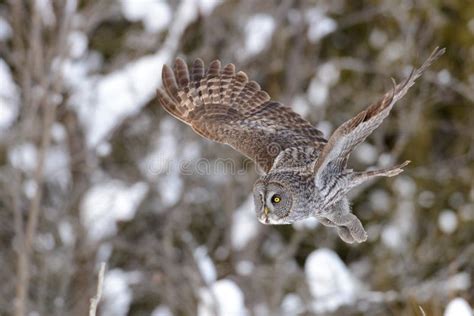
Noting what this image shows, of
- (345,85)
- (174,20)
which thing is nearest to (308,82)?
(345,85)

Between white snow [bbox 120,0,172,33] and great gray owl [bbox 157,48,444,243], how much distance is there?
4.09m

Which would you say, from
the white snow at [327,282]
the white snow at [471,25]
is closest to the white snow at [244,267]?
the white snow at [327,282]

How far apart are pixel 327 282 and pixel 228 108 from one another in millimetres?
3242

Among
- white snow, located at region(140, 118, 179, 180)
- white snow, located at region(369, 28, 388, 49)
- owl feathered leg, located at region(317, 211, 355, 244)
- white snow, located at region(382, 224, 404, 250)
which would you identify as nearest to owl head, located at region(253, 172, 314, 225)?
owl feathered leg, located at region(317, 211, 355, 244)

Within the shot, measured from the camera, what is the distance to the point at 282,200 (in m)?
4.68

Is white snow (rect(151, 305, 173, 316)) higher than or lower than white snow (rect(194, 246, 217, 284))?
higher

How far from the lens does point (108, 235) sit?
32.9ft

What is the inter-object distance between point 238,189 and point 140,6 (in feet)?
8.00

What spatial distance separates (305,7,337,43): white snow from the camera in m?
10.6

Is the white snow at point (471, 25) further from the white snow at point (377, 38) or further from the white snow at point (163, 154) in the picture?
the white snow at point (163, 154)

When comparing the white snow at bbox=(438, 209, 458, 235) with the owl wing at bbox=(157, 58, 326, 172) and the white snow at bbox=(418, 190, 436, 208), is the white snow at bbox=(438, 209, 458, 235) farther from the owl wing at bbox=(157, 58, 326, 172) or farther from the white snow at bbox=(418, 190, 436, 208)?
the owl wing at bbox=(157, 58, 326, 172)

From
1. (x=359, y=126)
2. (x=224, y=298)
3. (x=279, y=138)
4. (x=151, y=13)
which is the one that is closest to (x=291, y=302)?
(x=224, y=298)

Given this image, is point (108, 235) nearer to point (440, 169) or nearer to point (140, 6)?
→ point (140, 6)

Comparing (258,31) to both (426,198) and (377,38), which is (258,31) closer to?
(377,38)
